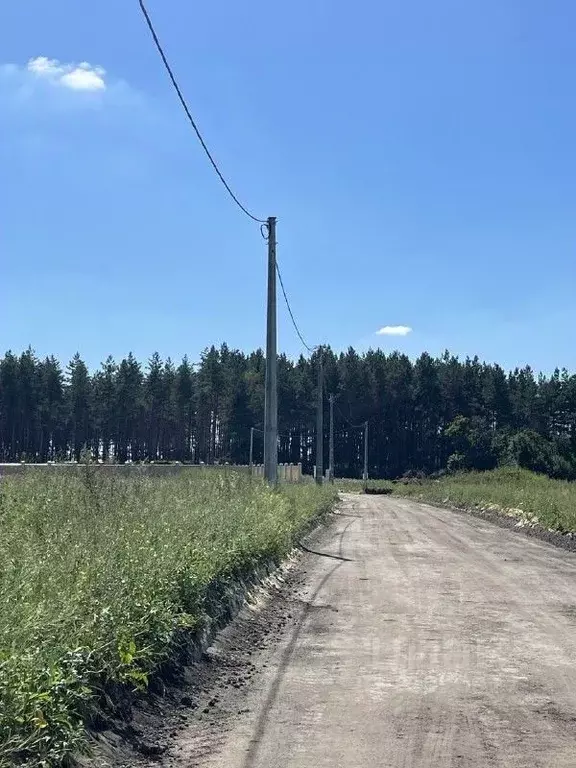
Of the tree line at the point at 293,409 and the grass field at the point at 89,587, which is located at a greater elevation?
the tree line at the point at 293,409

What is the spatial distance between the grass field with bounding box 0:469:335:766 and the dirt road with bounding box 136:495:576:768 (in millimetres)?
791

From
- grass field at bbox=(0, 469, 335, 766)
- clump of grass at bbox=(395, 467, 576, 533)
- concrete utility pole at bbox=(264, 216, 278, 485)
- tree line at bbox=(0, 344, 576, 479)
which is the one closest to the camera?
grass field at bbox=(0, 469, 335, 766)

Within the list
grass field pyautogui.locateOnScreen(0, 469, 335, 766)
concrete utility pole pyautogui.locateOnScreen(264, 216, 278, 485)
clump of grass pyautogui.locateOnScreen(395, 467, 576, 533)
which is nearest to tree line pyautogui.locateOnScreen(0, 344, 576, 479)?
clump of grass pyautogui.locateOnScreen(395, 467, 576, 533)

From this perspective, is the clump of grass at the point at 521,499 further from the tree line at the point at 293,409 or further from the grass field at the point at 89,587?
the tree line at the point at 293,409

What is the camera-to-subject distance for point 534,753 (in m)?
5.68

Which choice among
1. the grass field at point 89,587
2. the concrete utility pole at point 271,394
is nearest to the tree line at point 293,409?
the concrete utility pole at point 271,394

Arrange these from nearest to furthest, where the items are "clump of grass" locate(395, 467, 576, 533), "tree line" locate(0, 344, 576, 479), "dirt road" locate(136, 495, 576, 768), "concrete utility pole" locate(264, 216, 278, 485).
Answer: "dirt road" locate(136, 495, 576, 768)
"concrete utility pole" locate(264, 216, 278, 485)
"clump of grass" locate(395, 467, 576, 533)
"tree line" locate(0, 344, 576, 479)

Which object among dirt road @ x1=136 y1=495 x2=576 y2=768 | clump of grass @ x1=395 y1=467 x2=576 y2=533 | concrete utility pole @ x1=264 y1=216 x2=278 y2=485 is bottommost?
dirt road @ x1=136 y1=495 x2=576 y2=768

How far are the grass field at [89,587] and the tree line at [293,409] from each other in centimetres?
9040

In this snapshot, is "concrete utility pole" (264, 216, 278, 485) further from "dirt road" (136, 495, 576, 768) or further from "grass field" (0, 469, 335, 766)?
"grass field" (0, 469, 335, 766)

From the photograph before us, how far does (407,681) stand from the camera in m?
7.52

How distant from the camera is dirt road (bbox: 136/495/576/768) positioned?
5.73 metres

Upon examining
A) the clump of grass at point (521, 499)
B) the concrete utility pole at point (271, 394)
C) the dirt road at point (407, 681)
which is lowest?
the dirt road at point (407, 681)

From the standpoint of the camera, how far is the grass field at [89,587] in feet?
15.7
